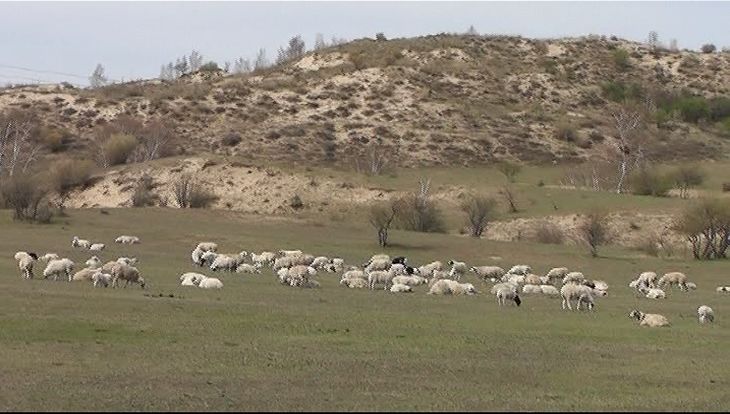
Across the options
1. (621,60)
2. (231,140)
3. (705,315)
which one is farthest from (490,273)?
(621,60)

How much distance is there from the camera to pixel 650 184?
83938mm

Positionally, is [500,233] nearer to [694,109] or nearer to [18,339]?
[18,339]

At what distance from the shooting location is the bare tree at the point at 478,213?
2669 inches

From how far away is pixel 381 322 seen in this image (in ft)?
84.8

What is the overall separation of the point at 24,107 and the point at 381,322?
92.3 meters

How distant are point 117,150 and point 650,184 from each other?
44.1 meters

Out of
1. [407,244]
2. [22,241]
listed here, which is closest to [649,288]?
[407,244]

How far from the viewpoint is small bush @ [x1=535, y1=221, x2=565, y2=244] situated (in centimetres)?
6531

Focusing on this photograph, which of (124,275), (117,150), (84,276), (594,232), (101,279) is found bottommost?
(594,232)

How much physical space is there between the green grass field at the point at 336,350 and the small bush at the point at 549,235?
26.2 metres

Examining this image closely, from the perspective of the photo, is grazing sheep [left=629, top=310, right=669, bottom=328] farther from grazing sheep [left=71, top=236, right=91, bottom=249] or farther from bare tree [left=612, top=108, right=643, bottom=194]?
bare tree [left=612, top=108, right=643, bottom=194]

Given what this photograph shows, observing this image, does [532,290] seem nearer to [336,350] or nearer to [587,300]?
[587,300]

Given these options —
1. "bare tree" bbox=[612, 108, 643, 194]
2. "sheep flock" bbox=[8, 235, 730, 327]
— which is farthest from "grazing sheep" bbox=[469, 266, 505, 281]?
"bare tree" bbox=[612, 108, 643, 194]

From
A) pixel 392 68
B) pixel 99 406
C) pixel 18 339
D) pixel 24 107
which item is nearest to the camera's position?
pixel 99 406
